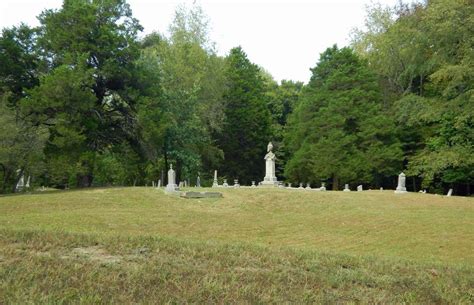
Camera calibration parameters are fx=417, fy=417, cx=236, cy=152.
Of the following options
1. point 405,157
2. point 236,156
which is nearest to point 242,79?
point 236,156

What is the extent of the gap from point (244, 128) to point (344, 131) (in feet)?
42.4

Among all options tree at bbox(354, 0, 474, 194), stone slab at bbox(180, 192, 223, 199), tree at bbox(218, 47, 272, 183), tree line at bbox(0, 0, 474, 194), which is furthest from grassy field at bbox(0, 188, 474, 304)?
tree at bbox(218, 47, 272, 183)

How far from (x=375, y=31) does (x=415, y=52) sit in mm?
10373

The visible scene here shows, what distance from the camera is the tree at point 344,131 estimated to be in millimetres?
32000

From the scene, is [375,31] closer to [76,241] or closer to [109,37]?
[109,37]

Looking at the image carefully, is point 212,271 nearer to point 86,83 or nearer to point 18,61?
point 86,83

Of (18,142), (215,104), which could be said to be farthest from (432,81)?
(18,142)

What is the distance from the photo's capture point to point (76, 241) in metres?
5.78

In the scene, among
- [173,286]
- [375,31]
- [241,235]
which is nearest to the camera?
[173,286]

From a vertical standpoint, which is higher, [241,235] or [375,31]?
[375,31]

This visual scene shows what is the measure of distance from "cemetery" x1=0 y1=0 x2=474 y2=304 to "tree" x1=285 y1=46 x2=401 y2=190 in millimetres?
163

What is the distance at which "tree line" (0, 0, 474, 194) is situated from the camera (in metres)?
22.8

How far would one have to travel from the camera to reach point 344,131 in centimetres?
3378

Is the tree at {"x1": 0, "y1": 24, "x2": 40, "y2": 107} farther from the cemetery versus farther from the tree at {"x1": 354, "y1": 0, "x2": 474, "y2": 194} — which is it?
the tree at {"x1": 354, "y1": 0, "x2": 474, "y2": 194}
